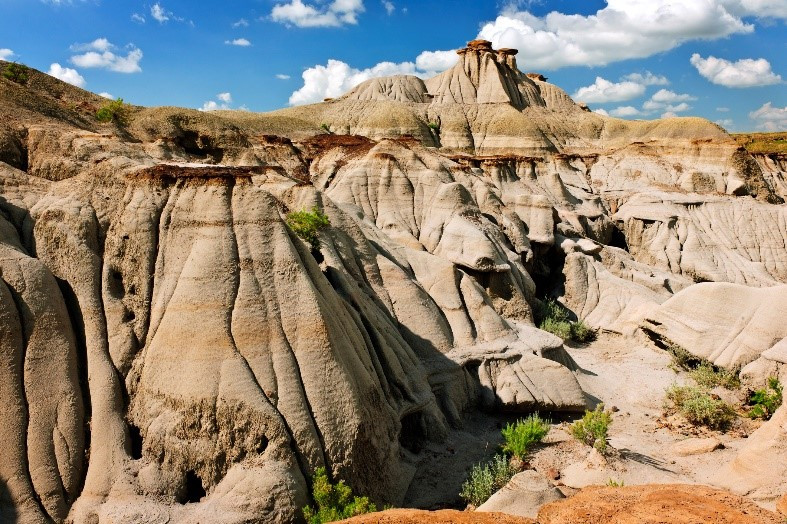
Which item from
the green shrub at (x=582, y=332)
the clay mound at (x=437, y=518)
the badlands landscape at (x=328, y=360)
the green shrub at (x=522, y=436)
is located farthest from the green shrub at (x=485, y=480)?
the green shrub at (x=582, y=332)

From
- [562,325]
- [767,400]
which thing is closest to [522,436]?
[767,400]

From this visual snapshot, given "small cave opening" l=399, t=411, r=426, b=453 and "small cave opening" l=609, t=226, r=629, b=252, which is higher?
"small cave opening" l=609, t=226, r=629, b=252

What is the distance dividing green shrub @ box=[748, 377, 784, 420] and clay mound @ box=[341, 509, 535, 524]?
11.3m

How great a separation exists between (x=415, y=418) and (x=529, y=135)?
64412 millimetres

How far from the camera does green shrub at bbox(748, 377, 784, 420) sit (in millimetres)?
15422

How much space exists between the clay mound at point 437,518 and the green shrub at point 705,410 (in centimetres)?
1006

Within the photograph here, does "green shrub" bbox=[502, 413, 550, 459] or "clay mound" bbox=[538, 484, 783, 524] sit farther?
"green shrub" bbox=[502, 413, 550, 459]

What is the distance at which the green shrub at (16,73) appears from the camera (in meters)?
29.1

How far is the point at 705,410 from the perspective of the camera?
15336mm

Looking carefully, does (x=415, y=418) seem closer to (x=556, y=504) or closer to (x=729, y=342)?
(x=556, y=504)

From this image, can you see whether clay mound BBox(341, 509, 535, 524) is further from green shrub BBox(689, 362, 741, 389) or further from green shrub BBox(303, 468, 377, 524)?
green shrub BBox(689, 362, 741, 389)

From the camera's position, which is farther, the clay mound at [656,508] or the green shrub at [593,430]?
the green shrub at [593,430]

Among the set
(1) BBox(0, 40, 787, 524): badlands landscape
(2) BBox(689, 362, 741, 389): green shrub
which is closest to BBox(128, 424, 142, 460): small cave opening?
(1) BBox(0, 40, 787, 524): badlands landscape

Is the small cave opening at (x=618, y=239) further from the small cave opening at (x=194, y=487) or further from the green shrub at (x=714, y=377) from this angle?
the small cave opening at (x=194, y=487)
